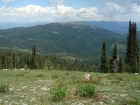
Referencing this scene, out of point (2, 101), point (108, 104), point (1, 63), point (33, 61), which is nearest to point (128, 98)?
point (108, 104)

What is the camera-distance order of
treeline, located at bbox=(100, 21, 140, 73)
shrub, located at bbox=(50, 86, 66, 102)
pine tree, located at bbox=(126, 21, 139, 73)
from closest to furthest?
shrub, located at bbox=(50, 86, 66, 102)
pine tree, located at bbox=(126, 21, 139, 73)
treeline, located at bbox=(100, 21, 140, 73)

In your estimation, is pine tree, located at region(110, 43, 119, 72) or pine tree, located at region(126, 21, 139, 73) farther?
pine tree, located at region(110, 43, 119, 72)

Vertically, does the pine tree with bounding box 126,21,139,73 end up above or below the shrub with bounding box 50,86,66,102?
below

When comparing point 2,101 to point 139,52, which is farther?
point 139,52

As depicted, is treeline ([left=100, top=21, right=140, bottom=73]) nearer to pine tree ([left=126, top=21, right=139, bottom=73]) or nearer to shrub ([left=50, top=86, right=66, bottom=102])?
pine tree ([left=126, top=21, right=139, bottom=73])

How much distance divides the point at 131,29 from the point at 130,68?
60.5 feet

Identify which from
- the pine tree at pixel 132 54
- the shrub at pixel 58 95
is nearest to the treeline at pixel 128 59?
the pine tree at pixel 132 54

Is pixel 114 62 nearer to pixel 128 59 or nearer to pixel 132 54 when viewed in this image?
pixel 128 59

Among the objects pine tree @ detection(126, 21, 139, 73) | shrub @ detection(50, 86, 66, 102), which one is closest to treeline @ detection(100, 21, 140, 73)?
pine tree @ detection(126, 21, 139, 73)

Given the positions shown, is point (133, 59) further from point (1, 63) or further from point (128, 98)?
point (1, 63)

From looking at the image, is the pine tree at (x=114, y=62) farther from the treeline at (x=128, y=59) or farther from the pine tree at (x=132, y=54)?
the pine tree at (x=132, y=54)

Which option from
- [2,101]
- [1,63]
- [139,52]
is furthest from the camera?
[1,63]

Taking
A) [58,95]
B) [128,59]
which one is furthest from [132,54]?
[58,95]

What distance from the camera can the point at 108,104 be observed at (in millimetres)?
15148
